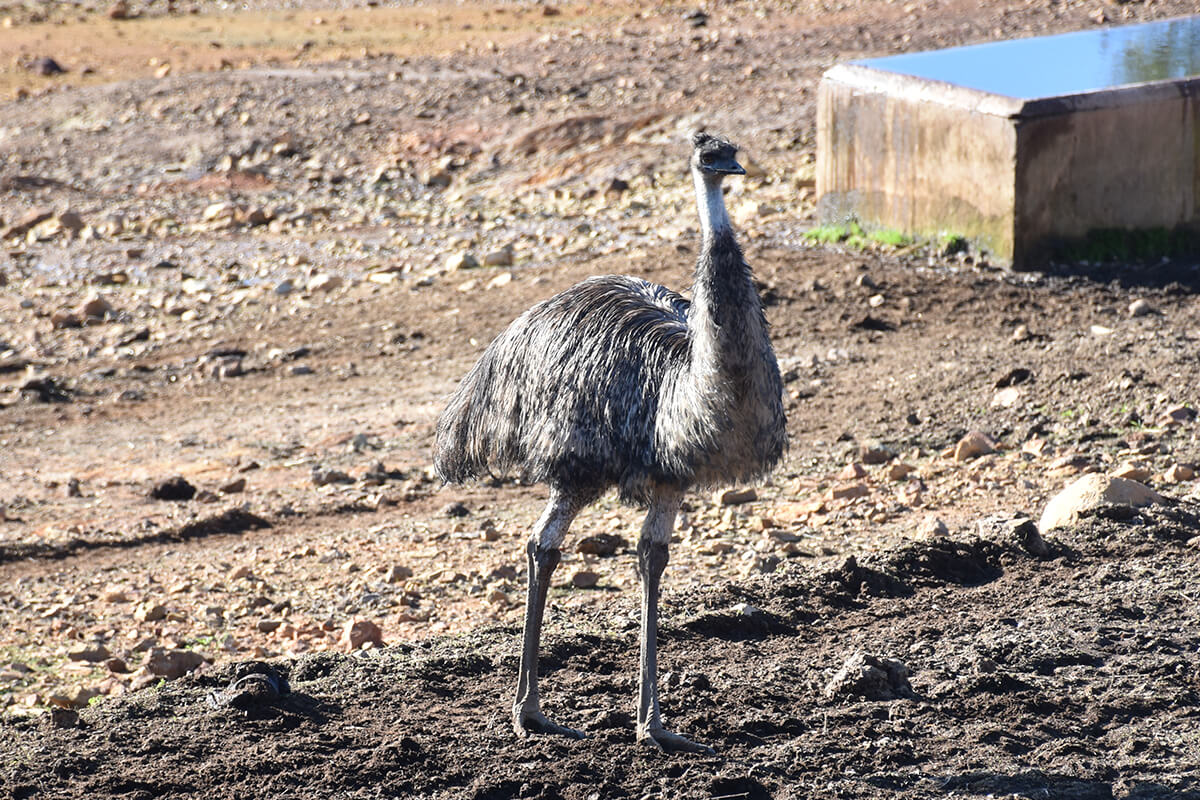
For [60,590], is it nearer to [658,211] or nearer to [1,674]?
[1,674]

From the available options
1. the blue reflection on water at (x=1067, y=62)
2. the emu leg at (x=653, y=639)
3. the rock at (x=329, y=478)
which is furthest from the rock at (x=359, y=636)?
the blue reflection on water at (x=1067, y=62)

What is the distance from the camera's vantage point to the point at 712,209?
14.1 feet

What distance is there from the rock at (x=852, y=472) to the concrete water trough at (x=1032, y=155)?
3.08 metres

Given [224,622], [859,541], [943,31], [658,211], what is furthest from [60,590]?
[943,31]

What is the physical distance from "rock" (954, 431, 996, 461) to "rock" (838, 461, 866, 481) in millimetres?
455

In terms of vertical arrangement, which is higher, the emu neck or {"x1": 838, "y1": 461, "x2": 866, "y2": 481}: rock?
the emu neck

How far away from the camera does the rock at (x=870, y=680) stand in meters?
5.02

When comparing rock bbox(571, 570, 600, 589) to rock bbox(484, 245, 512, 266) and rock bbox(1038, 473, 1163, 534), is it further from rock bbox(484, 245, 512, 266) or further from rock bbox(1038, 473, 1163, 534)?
rock bbox(484, 245, 512, 266)

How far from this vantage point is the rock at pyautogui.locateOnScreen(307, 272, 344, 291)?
1245 centimetres

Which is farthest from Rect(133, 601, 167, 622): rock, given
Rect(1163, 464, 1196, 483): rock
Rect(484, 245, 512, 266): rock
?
Rect(484, 245, 512, 266): rock

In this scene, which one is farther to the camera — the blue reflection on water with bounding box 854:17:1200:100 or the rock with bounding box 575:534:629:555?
the blue reflection on water with bounding box 854:17:1200:100

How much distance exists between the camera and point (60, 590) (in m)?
6.96

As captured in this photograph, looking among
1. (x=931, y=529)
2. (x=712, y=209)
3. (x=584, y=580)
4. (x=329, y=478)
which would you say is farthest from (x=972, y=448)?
(x=712, y=209)

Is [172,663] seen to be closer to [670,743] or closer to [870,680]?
[670,743]
